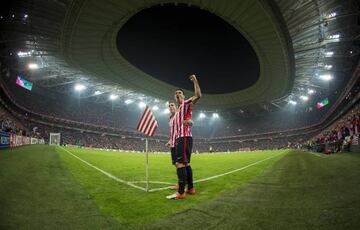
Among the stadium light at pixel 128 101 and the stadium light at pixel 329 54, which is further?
the stadium light at pixel 128 101

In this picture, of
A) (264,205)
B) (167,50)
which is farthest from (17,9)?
(264,205)

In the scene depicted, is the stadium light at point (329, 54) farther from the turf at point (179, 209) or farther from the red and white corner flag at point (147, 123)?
the red and white corner flag at point (147, 123)

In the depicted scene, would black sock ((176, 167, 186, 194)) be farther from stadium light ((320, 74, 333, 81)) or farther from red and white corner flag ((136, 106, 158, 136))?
stadium light ((320, 74, 333, 81))

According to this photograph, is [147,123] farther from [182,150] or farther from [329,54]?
[329,54]

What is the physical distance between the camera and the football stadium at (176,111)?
413cm

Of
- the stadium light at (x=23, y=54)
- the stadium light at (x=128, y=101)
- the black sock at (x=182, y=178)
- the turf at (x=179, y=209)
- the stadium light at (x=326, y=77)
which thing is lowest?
the turf at (x=179, y=209)

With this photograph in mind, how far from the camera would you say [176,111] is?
20.1 feet

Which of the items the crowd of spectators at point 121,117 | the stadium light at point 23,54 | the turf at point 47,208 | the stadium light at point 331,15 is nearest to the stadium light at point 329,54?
the stadium light at point 331,15

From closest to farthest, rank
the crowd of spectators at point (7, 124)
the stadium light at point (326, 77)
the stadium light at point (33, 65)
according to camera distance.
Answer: the crowd of spectators at point (7, 124)
the stadium light at point (33, 65)
the stadium light at point (326, 77)

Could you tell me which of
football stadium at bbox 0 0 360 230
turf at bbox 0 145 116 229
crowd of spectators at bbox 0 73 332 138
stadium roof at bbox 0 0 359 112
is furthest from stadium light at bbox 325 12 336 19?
crowd of spectators at bbox 0 73 332 138

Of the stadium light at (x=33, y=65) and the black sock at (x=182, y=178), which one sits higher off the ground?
the stadium light at (x=33, y=65)

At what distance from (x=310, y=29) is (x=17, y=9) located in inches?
1332

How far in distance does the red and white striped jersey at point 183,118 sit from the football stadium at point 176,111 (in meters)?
0.03

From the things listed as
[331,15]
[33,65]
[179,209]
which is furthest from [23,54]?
[179,209]
